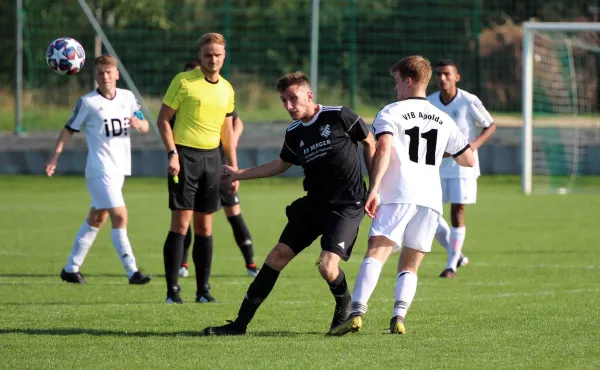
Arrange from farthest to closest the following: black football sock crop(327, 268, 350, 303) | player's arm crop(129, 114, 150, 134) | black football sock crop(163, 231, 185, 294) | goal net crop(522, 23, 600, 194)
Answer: goal net crop(522, 23, 600, 194)
player's arm crop(129, 114, 150, 134)
black football sock crop(163, 231, 185, 294)
black football sock crop(327, 268, 350, 303)

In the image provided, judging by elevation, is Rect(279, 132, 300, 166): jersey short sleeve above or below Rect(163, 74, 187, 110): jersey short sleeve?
below

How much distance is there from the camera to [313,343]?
750 cm

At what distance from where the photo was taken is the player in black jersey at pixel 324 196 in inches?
311

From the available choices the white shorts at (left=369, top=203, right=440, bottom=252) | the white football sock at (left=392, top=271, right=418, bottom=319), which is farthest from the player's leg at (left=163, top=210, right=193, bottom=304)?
the white football sock at (left=392, top=271, right=418, bottom=319)

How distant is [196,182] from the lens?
31.8 ft

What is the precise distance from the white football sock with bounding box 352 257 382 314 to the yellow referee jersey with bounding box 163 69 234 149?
2.56 metres

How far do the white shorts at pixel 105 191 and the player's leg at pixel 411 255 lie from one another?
4.30 m

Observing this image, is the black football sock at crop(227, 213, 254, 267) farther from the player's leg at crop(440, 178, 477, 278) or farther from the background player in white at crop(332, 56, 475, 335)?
the background player in white at crop(332, 56, 475, 335)

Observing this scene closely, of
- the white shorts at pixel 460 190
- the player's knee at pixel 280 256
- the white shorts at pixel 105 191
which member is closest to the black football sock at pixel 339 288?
the player's knee at pixel 280 256

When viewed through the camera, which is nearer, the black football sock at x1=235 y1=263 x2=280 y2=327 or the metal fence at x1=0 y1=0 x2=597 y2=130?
the black football sock at x1=235 y1=263 x2=280 y2=327

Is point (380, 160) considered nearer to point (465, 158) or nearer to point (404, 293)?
point (465, 158)

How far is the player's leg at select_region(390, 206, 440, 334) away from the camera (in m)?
7.83

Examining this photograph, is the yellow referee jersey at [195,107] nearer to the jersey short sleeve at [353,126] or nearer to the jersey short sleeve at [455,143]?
the jersey short sleeve at [353,126]

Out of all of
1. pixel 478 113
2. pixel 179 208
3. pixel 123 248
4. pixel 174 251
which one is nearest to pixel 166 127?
pixel 179 208
